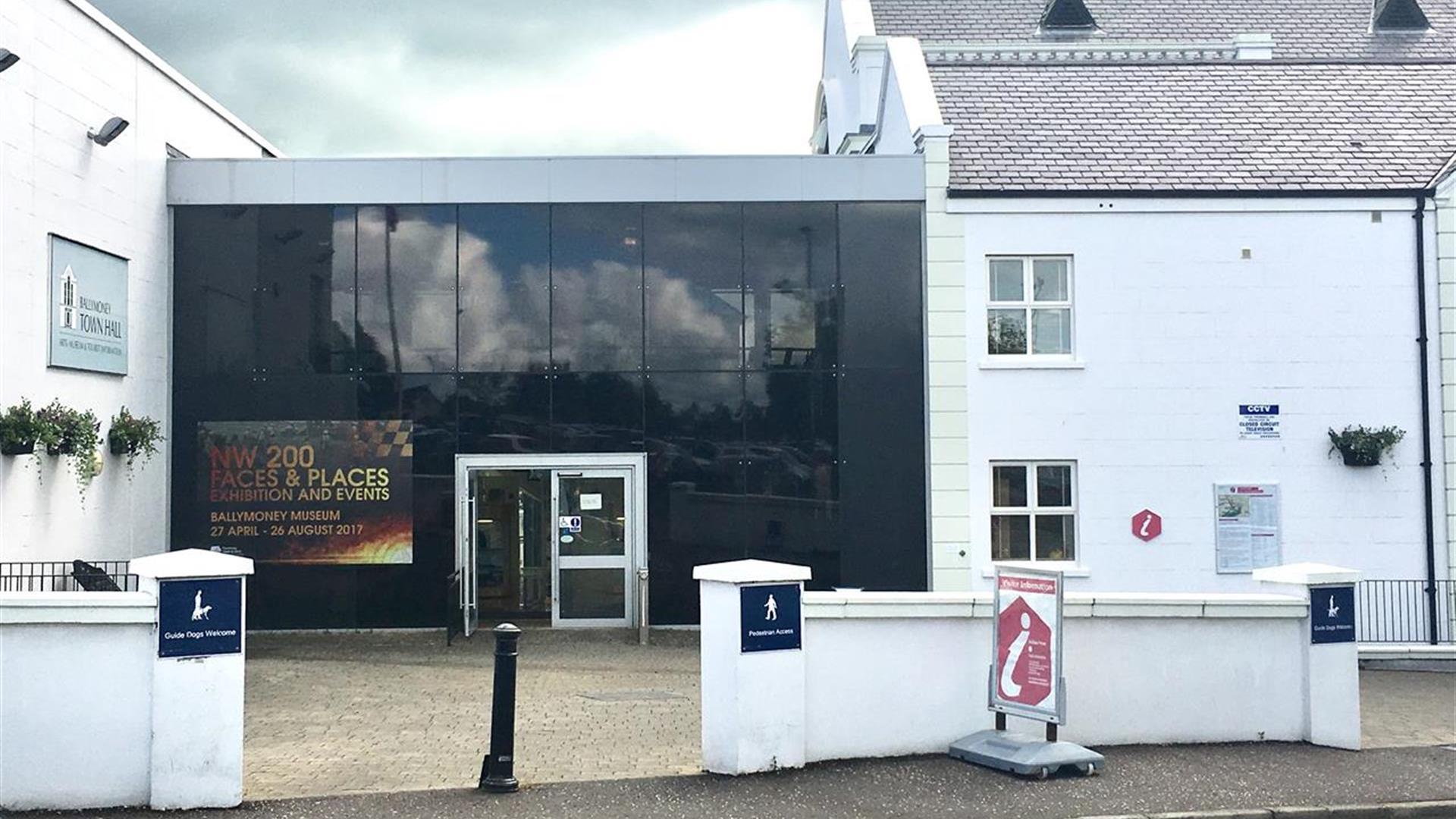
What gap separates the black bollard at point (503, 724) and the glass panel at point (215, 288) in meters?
10.2

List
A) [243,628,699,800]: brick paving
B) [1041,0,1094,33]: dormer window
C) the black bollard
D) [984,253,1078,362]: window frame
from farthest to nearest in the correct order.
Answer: [1041,0,1094,33]: dormer window < [984,253,1078,362]: window frame < [243,628,699,800]: brick paving < the black bollard

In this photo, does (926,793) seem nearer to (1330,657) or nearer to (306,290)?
(1330,657)

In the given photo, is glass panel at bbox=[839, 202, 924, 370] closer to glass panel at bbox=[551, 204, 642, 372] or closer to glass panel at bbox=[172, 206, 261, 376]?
glass panel at bbox=[551, 204, 642, 372]

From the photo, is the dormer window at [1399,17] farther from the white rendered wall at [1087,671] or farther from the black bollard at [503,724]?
the black bollard at [503,724]

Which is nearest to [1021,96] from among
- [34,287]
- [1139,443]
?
[1139,443]

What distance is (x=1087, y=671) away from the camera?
10070 mm

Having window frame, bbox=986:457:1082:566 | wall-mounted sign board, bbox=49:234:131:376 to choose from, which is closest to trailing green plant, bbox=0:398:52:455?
wall-mounted sign board, bbox=49:234:131:376

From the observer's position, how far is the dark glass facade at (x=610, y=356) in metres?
17.5

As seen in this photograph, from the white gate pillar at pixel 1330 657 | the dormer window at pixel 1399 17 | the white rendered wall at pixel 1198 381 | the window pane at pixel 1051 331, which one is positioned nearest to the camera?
the white gate pillar at pixel 1330 657

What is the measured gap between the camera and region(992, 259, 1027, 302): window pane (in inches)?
685

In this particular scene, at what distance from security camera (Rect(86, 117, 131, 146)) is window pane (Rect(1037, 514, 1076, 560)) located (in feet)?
40.6

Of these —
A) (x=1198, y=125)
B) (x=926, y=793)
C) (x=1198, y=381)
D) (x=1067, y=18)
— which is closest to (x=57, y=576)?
(x=926, y=793)

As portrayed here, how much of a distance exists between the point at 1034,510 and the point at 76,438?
37.9ft

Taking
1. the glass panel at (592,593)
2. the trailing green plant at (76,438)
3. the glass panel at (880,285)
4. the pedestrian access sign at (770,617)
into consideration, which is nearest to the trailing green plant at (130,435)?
the trailing green plant at (76,438)
